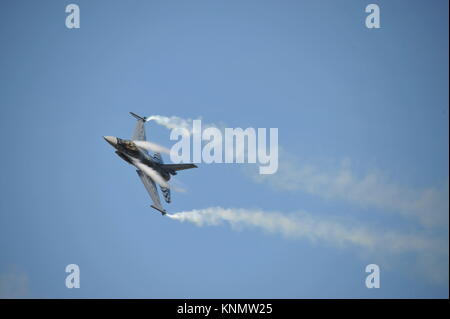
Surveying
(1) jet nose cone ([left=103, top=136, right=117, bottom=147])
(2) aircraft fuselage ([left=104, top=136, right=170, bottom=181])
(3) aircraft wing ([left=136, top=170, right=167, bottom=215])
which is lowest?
(3) aircraft wing ([left=136, top=170, right=167, bottom=215])

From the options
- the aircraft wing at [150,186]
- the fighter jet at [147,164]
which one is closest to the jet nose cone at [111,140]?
the fighter jet at [147,164]

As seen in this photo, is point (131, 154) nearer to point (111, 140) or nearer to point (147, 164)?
point (147, 164)

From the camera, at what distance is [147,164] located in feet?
242

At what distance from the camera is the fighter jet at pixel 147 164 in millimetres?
70706

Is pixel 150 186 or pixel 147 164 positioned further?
pixel 150 186

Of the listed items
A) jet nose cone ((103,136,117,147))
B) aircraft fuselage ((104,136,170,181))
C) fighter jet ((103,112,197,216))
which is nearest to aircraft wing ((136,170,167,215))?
fighter jet ((103,112,197,216))

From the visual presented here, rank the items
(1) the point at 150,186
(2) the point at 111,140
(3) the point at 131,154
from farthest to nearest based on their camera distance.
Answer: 1. (1) the point at 150,186
2. (3) the point at 131,154
3. (2) the point at 111,140

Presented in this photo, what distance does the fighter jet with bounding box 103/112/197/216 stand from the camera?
70706mm

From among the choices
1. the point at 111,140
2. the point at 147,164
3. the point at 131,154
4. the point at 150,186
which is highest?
the point at 111,140

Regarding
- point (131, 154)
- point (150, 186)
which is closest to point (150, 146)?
point (131, 154)

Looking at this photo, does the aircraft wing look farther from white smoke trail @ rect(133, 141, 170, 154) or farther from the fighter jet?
white smoke trail @ rect(133, 141, 170, 154)

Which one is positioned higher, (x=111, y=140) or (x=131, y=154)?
(x=111, y=140)
